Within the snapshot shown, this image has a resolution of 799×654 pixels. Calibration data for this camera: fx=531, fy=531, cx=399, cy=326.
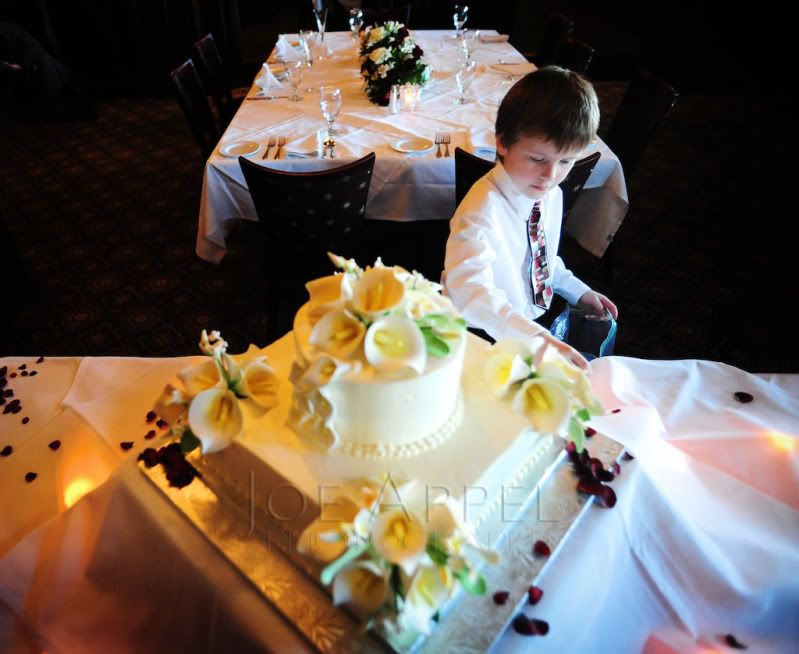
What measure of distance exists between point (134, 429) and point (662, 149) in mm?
4746

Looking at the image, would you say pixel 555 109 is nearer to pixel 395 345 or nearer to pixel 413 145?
pixel 395 345

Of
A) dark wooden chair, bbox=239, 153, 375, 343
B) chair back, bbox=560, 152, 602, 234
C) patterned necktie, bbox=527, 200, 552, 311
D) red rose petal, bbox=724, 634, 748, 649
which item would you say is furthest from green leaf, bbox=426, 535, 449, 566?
chair back, bbox=560, 152, 602, 234

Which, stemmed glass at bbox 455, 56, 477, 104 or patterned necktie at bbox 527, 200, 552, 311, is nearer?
patterned necktie at bbox 527, 200, 552, 311

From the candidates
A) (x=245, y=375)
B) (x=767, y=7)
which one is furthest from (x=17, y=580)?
(x=767, y=7)

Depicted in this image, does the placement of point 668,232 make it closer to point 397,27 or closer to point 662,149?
point 662,149

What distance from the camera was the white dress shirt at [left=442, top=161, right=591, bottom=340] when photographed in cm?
133

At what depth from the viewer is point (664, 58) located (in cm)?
620

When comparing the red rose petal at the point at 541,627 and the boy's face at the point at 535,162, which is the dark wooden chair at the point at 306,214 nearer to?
the boy's face at the point at 535,162

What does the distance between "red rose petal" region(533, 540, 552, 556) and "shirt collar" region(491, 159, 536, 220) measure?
1007 millimetres

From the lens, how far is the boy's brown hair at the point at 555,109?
53.3 inches

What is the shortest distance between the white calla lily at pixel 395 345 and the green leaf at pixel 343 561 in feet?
0.82

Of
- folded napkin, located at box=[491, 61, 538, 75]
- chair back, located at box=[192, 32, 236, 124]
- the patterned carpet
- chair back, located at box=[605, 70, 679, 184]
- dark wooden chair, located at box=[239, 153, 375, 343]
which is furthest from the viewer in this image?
chair back, located at box=[192, 32, 236, 124]

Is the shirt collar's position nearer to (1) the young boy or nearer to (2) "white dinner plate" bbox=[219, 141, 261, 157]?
(1) the young boy

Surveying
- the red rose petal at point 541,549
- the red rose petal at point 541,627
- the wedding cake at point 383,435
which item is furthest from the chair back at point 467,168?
the red rose petal at point 541,627
